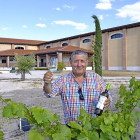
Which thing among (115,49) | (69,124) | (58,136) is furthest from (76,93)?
(115,49)

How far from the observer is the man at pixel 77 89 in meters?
1.74

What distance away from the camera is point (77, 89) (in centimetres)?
176

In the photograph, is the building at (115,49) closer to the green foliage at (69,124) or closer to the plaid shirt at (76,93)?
the plaid shirt at (76,93)

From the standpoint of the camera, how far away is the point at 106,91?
177cm

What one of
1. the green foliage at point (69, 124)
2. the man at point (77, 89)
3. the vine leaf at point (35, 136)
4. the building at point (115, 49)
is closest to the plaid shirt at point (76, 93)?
the man at point (77, 89)

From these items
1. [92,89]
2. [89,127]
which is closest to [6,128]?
[92,89]

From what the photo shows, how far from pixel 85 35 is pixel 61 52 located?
6826mm

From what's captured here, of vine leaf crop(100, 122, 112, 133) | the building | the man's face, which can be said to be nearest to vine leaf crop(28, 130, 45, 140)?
vine leaf crop(100, 122, 112, 133)

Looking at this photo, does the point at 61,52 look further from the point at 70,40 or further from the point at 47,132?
the point at 47,132

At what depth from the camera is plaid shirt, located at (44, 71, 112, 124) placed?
68.3 inches

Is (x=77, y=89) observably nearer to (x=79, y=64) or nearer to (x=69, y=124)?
(x=79, y=64)

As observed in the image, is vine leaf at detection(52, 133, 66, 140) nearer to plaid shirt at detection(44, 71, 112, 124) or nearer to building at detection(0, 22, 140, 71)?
plaid shirt at detection(44, 71, 112, 124)

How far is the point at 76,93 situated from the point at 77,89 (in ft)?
0.15

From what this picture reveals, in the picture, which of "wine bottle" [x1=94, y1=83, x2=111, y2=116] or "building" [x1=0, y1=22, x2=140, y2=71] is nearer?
"wine bottle" [x1=94, y1=83, x2=111, y2=116]
